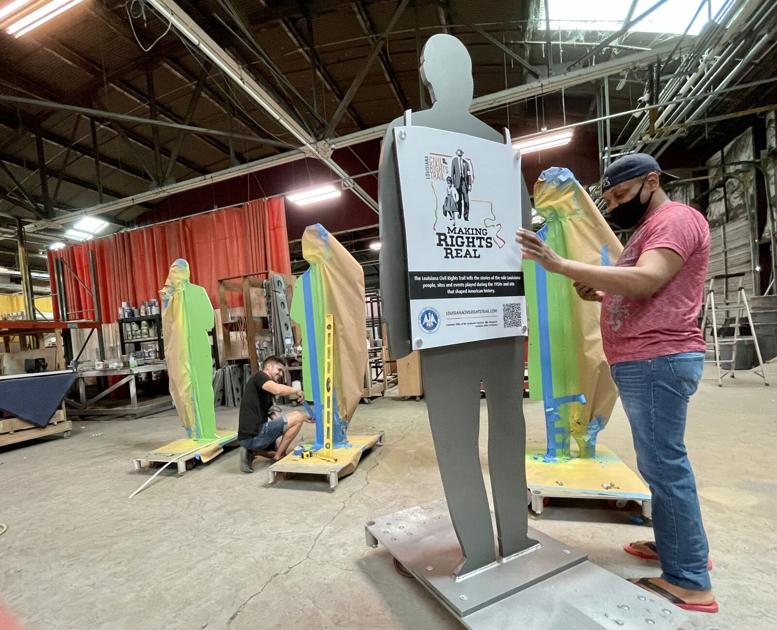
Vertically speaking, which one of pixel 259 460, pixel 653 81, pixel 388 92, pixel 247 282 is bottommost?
pixel 259 460

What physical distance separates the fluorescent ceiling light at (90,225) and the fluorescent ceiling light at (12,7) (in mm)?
6757

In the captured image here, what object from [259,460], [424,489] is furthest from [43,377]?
[424,489]

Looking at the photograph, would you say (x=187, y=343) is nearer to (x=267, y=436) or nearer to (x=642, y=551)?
(x=267, y=436)

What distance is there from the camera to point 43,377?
521 centimetres

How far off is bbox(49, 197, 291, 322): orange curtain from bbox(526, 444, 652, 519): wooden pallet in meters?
6.68

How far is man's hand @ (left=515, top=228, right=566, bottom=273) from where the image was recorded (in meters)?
1.24

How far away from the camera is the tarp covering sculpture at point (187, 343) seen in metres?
3.78

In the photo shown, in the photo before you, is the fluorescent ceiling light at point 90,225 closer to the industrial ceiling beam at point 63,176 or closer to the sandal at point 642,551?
the industrial ceiling beam at point 63,176

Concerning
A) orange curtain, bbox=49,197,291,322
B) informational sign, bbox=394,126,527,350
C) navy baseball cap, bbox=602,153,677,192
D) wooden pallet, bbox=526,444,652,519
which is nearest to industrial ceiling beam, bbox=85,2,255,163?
orange curtain, bbox=49,197,291,322

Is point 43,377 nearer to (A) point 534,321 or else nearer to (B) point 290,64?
(B) point 290,64

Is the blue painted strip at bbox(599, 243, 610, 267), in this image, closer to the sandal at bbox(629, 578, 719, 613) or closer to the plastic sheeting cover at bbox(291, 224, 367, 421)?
the sandal at bbox(629, 578, 719, 613)

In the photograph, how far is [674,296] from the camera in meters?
1.32

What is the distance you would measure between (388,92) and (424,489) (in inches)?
263

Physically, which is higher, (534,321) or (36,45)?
(36,45)
